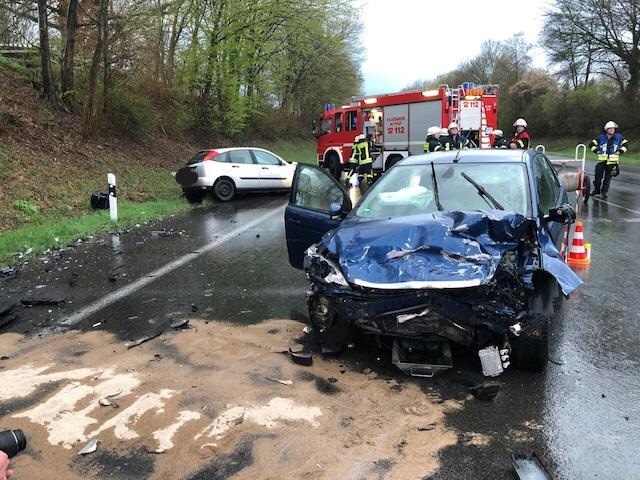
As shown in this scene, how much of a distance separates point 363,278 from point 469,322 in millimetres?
750

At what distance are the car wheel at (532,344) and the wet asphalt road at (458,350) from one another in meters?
0.08

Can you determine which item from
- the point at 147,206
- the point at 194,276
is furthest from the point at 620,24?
the point at 194,276

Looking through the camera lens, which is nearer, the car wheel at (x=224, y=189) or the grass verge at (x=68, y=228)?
the grass verge at (x=68, y=228)

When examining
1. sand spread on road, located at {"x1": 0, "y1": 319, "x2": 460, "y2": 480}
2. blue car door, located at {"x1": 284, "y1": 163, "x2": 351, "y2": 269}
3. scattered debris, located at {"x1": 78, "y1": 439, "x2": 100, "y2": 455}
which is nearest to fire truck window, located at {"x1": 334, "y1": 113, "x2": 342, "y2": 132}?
blue car door, located at {"x1": 284, "y1": 163, "x2": 351, "y2": 269}

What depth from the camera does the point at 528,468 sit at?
9.36ft

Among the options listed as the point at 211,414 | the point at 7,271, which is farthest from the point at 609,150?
the point at 211,414

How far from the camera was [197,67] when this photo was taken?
2525 cm

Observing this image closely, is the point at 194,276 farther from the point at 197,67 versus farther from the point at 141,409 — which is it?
the point at 197,67

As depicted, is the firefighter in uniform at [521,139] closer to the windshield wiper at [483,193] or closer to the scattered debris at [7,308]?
the windshield wiper at [483,193]

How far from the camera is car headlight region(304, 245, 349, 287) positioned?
399 cm

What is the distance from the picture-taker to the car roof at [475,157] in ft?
17.8

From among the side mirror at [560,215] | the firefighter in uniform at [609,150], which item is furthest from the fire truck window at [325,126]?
the side mirror at [560,215]

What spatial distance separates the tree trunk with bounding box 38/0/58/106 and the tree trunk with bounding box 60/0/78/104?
1.61 feet

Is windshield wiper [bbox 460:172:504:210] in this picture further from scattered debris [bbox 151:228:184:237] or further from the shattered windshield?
scattered debris [bbox 151:228:184:237]
